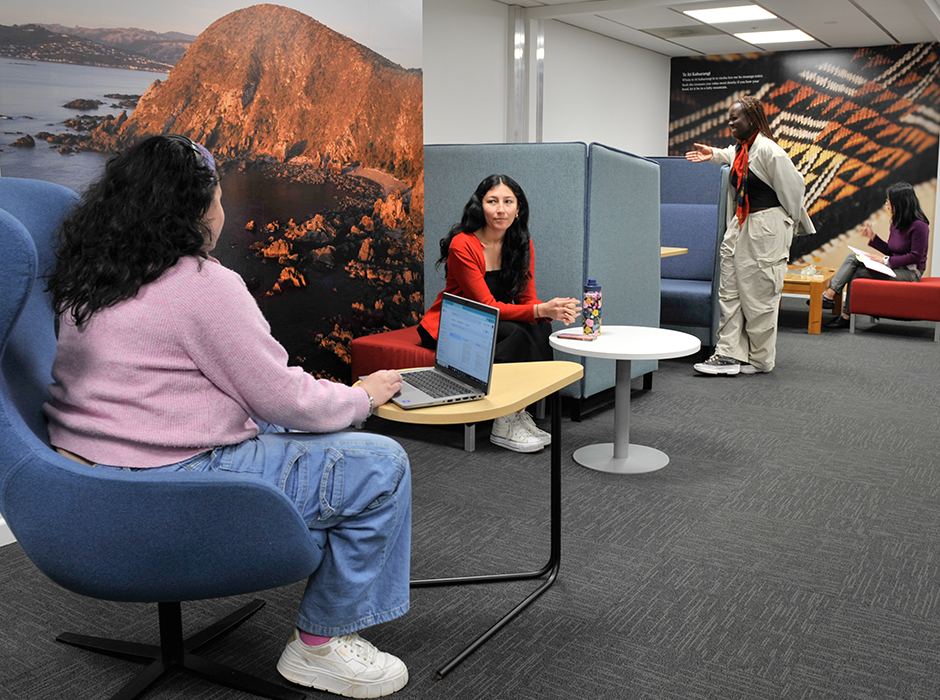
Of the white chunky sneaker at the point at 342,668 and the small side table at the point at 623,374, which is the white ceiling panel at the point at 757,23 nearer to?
the small side table at the point at 623,374

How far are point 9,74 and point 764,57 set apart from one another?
8268 mm

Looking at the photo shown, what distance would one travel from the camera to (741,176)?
15.5 feet

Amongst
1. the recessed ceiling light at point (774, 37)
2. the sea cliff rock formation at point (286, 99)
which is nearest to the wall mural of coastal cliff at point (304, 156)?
the sea cliff rock formation at point (286, 99)

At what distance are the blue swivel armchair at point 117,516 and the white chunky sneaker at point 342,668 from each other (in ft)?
0.95

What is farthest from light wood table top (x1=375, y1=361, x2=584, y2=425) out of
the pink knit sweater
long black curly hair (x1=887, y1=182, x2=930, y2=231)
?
long black curly hair (x1=887, y1=182, x2=930, y2=231)

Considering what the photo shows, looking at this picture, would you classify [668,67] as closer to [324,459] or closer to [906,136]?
[906,136]

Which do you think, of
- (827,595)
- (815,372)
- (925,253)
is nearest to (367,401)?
(827,595)

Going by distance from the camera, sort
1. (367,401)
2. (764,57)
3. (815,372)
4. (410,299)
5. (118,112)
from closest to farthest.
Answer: (367,401), (118,112), (410,299), (815,372), (764,57)

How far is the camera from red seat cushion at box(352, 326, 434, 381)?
3527mm

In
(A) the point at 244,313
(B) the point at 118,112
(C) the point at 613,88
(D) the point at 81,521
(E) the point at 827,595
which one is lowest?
(E) the point at 827,595

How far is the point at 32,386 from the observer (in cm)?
154

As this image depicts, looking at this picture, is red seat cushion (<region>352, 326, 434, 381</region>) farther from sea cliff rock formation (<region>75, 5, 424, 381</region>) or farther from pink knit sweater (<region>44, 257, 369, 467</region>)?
pink knit sweater (<region>44, 257, 369, 467</region>)

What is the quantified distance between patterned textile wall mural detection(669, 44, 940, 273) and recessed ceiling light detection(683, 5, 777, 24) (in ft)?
5.87

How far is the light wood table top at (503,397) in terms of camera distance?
1681 mm
